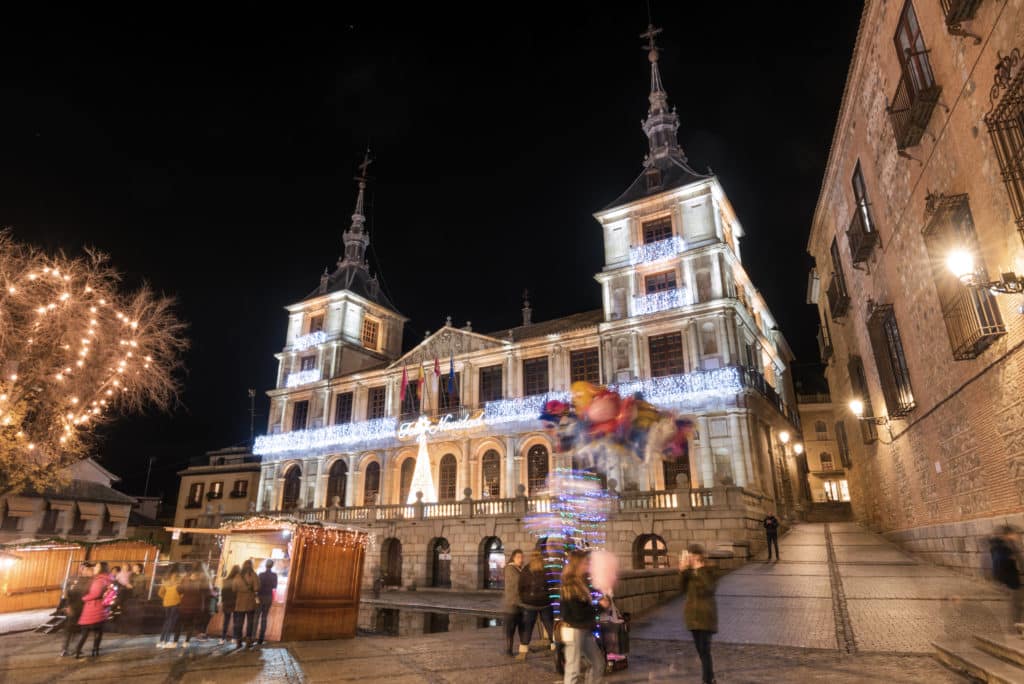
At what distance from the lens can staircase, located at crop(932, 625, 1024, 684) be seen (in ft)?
21.5

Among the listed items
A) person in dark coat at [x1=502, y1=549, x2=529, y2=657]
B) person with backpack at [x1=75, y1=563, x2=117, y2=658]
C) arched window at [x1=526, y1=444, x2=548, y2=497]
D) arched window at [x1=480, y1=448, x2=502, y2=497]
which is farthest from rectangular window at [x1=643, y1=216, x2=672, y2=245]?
person with backpack at [x1=75, y1=563, x2=117, y2=658]

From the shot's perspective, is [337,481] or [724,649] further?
[337,481]

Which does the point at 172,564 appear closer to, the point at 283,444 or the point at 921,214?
the point at 283,444

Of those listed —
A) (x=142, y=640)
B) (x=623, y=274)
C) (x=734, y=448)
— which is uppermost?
(x=623, y=274)

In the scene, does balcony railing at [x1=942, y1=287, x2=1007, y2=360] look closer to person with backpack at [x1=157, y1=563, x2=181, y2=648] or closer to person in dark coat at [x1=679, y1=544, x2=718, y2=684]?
person in dark coat at [x1=679, y1=544, x2=718, y2=684]

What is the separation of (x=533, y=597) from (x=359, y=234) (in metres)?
40.2

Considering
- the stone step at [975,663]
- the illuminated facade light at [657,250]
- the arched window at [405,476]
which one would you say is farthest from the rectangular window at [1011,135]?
the arched window at [405,476]

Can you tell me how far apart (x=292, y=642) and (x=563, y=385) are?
19438 mm

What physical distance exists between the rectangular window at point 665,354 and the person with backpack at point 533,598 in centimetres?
1894

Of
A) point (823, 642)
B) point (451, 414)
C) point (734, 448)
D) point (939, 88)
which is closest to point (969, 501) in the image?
point (823, 642)

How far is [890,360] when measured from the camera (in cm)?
1655

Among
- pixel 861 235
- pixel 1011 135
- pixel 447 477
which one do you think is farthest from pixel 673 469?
pixel 1011 135

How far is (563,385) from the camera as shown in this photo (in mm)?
29422

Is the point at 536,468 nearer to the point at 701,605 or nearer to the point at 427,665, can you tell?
the point at 427,665
